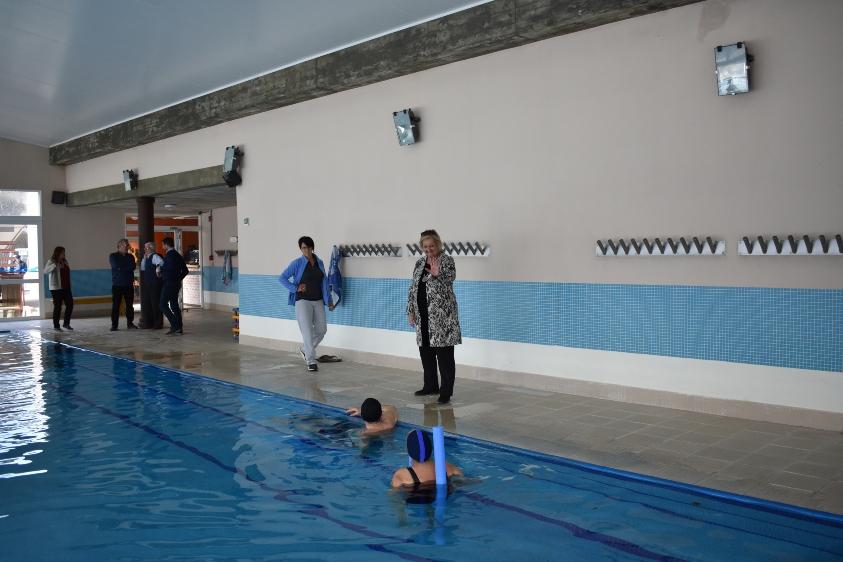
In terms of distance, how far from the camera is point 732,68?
17.0 feet

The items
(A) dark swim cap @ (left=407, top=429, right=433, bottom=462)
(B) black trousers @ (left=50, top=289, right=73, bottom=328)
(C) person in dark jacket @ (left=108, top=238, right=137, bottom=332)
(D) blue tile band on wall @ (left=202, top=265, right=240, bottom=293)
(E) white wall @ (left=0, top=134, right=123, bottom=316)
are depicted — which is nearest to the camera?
(A) dark swim cap @ (left=407, top=429, right=433, bottom=462)

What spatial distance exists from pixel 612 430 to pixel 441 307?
1.82 metres

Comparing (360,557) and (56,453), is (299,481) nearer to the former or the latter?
(360,557)

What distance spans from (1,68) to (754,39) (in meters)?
9.60

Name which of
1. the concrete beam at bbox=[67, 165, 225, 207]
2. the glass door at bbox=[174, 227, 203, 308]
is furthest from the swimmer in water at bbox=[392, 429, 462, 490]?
the glass door at bbox=[174, 227, 203, 308]

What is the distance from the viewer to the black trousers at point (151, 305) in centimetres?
1239

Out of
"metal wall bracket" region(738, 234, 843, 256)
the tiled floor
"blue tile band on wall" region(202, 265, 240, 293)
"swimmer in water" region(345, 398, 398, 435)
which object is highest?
"metal wall bracket" region(738, 234, 843, 256)

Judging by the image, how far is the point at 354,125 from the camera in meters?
8.59

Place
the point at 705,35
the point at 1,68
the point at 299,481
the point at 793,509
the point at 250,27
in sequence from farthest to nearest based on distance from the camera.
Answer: the point at 1,68, the point at 250,27, the point at 705,35, the point at 299,481, the point at 793,509

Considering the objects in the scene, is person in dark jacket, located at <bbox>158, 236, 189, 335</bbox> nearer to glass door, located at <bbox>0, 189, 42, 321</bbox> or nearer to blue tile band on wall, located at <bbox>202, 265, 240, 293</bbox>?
blue tile band on wall, located at <bbox>202, 265, 240, 293</bbox>

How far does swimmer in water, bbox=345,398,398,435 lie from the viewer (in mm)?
5105

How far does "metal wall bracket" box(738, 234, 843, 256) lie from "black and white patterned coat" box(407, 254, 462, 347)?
7.75ft

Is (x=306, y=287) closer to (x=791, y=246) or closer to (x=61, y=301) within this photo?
(x=791, y=246)

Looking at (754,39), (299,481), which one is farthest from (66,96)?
(754,39)
